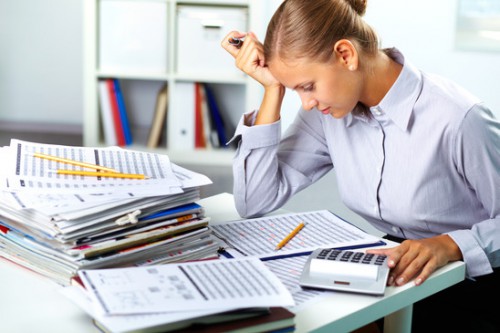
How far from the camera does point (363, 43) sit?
1.40 meters

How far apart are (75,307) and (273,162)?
2.09 feet

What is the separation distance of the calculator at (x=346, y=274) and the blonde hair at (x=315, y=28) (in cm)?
42

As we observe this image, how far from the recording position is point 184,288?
94 cm

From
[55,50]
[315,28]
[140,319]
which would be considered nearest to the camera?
[140,319]

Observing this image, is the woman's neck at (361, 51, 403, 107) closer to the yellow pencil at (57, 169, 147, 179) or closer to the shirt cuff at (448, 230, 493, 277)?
the shirt cuff at (448, 230, 493, 277)

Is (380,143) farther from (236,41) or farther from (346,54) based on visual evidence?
(236,41)

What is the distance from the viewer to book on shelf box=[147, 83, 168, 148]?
381 centimetres

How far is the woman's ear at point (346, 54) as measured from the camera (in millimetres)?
1346

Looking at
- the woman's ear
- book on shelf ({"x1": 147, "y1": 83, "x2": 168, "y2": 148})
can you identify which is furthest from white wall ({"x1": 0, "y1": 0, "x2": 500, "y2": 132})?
the woman's ear

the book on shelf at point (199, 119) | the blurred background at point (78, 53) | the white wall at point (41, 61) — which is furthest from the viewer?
the white wall at point (41, 61)

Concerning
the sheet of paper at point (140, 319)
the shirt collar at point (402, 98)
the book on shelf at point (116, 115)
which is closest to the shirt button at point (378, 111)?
the shirt collar at point (402, 98)

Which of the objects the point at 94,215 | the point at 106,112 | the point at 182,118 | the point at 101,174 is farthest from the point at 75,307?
the point at 106,112

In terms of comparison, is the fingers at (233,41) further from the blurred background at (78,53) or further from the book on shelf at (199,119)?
the book on shelf at (199,119)

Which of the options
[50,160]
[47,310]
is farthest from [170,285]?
[50,160]
